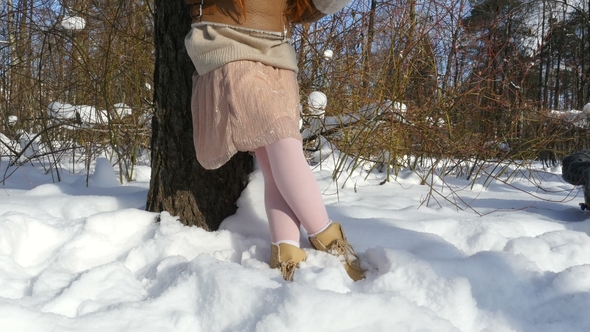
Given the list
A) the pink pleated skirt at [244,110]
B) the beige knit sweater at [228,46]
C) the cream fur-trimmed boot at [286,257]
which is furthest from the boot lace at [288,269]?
the beige knit sweater at [228,46]

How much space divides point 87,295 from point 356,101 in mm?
1992

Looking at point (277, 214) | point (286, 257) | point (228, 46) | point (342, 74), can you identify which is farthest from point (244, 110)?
point (342, 74)

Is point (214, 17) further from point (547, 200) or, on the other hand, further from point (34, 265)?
point (547, 200)

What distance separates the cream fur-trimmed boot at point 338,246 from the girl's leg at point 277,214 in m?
0.06

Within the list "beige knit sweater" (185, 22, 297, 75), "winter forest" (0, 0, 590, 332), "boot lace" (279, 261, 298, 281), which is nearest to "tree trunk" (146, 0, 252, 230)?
"winter forest" (0, 0, 590, 332)

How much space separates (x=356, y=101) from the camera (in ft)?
9.07

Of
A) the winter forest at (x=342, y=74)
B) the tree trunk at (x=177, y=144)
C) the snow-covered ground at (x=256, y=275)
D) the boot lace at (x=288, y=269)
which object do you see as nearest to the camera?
the snow-covered ground at (x=256, y=275)

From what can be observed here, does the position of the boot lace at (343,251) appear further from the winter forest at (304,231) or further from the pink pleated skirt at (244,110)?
the pink pleated skirt at (244,110)

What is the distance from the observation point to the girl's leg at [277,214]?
134 centimetres

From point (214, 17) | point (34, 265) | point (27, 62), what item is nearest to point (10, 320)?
point (34, 265)

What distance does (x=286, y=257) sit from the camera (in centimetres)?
129

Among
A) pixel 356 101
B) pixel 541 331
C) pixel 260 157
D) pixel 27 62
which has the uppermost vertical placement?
pixel 27 62

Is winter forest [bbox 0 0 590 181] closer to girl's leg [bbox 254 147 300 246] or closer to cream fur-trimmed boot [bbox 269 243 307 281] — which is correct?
girl's leg [bbox 254 147 300 246]

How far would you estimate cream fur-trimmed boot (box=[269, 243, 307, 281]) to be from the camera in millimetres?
1265
